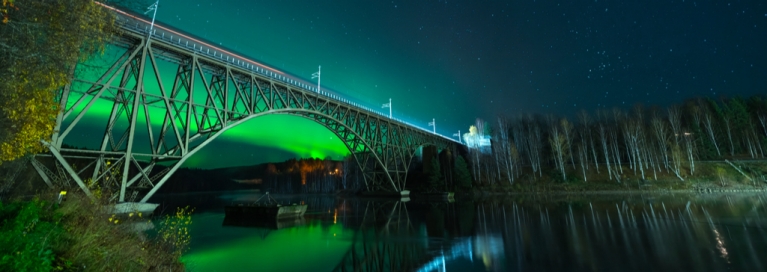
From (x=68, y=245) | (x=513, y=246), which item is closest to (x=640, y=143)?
(x=513, y=246)

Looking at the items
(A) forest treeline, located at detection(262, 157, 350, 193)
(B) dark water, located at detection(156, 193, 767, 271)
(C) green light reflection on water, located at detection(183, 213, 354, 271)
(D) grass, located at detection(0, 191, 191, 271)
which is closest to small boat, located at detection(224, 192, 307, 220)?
(C) green light reflection on water, located at detection(183, 213, 354, 271)

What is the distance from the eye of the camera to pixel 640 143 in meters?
45.2

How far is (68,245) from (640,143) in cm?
5764

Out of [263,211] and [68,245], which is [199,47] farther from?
[68,245]

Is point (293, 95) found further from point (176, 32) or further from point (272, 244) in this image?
point (272, 244)

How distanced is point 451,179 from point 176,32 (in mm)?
47445

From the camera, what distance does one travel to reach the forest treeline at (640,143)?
4388 cm

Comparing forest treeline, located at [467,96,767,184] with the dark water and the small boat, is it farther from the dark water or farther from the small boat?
the small boat

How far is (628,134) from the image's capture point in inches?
1740

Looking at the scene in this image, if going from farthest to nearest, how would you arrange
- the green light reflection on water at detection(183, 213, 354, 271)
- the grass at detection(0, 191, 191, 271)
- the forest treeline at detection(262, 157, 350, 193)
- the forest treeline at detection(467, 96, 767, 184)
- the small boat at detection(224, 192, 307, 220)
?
the forest treeline at detection(262, 157, 350, 193), the forest treeline at detection(467, 96, 767, 184), the small boat at detection(224, 192, 307, 220), the green light reflection on water at detection(183, 213, 354, 271), the grass at detection(0, 191, 191, 271)

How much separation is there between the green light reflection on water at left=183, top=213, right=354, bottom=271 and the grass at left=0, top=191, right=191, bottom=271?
8.29 feet

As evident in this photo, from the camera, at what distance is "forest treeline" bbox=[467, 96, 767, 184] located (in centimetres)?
4388

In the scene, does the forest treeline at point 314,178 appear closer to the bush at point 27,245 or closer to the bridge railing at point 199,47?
the bridge railing at point 199,47

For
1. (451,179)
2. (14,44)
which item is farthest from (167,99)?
(451,179)
